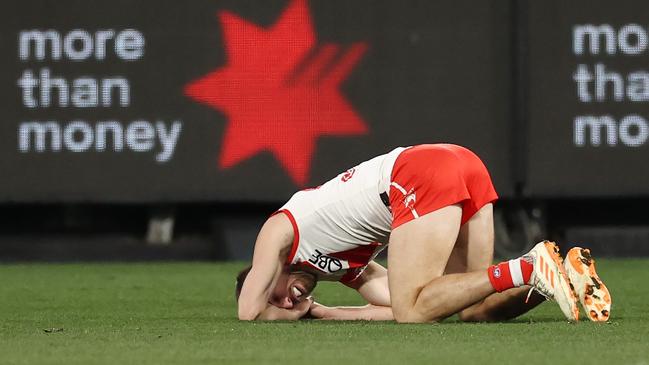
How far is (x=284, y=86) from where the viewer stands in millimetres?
11961

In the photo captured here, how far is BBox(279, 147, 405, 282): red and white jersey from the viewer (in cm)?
740

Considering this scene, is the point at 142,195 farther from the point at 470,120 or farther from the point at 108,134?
the point at 470,120

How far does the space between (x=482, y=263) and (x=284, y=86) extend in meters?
4.59

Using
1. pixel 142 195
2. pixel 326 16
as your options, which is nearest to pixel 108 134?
pixel 142 195

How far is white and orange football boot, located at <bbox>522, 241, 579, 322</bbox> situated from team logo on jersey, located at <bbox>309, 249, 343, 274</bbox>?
108 cm

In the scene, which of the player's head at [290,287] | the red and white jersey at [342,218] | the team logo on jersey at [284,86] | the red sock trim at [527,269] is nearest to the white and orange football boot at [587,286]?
the red sock trim at [527,269]

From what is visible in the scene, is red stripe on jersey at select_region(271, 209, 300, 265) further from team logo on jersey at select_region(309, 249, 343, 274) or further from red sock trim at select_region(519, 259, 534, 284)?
red sock trim at select_region(519, 259, 534, 284)

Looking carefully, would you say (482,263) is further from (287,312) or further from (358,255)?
(287,312)

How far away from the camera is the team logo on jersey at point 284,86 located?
39.2 feet

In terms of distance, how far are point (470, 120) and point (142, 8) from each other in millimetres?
2615

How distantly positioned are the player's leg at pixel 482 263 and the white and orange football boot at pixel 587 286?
288mm

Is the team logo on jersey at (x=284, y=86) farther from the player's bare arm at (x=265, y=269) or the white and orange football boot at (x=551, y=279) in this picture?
the white and orange football boot at (x=551, y=279)

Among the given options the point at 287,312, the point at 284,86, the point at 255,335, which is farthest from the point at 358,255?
the point at 284,86

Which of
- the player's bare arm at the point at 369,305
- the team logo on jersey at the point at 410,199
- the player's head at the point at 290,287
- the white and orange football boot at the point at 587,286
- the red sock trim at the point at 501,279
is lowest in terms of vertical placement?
the player's bare arm at the point at 369,305
